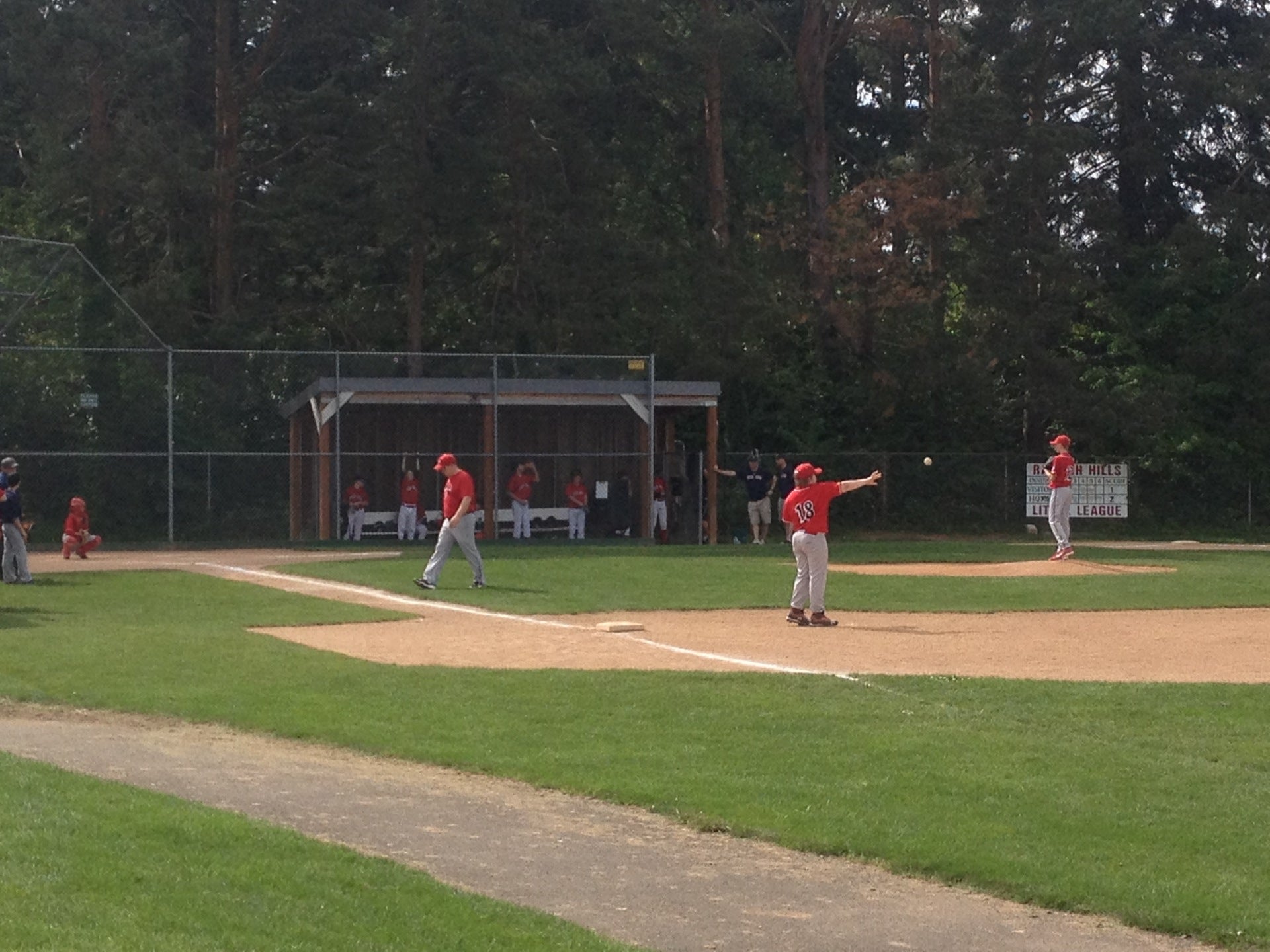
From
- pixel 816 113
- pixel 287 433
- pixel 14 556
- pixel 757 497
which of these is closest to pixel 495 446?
pixel 287 433

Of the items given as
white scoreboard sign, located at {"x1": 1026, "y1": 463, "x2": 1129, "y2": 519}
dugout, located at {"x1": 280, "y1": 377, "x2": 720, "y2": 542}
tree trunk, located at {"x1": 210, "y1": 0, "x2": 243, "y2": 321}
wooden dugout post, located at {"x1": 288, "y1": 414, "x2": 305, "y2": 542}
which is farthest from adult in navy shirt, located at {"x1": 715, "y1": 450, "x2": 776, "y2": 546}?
tree trunk, located at {"x1": 210, "y1": 0, "x2": 243, "y2": 321}

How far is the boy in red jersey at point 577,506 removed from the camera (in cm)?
3325

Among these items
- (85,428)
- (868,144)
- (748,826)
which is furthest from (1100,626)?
(868,144)

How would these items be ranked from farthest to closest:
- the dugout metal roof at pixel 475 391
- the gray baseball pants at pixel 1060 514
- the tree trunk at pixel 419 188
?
the tree trunk at pixel 419 188
the dugout metal roof at pixel 475 391
the gray baseball pants at pixel 1060 514

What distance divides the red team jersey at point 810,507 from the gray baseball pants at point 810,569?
0.08 m

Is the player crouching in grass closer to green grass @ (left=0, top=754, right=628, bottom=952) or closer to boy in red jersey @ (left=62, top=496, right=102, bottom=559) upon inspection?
green grass @ (left=0, top=754, right=628, bottom=952)

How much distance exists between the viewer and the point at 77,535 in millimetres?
27234

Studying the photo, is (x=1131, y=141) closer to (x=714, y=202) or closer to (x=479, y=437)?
(x=714, y=202)

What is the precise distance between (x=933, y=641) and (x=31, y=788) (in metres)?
10.5

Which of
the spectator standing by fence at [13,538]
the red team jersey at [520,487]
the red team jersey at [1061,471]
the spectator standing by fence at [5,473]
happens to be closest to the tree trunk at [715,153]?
the red team jersey at [520,487]

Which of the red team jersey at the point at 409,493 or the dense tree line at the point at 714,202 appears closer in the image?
the red team jersey at the point at 409,493

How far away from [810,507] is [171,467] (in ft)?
53.1

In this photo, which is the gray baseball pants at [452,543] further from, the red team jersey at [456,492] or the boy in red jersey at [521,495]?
the boy in red jersey at [521,495]

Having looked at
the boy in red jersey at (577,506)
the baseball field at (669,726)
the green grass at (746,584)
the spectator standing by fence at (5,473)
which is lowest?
the baseball field at (669,726)
